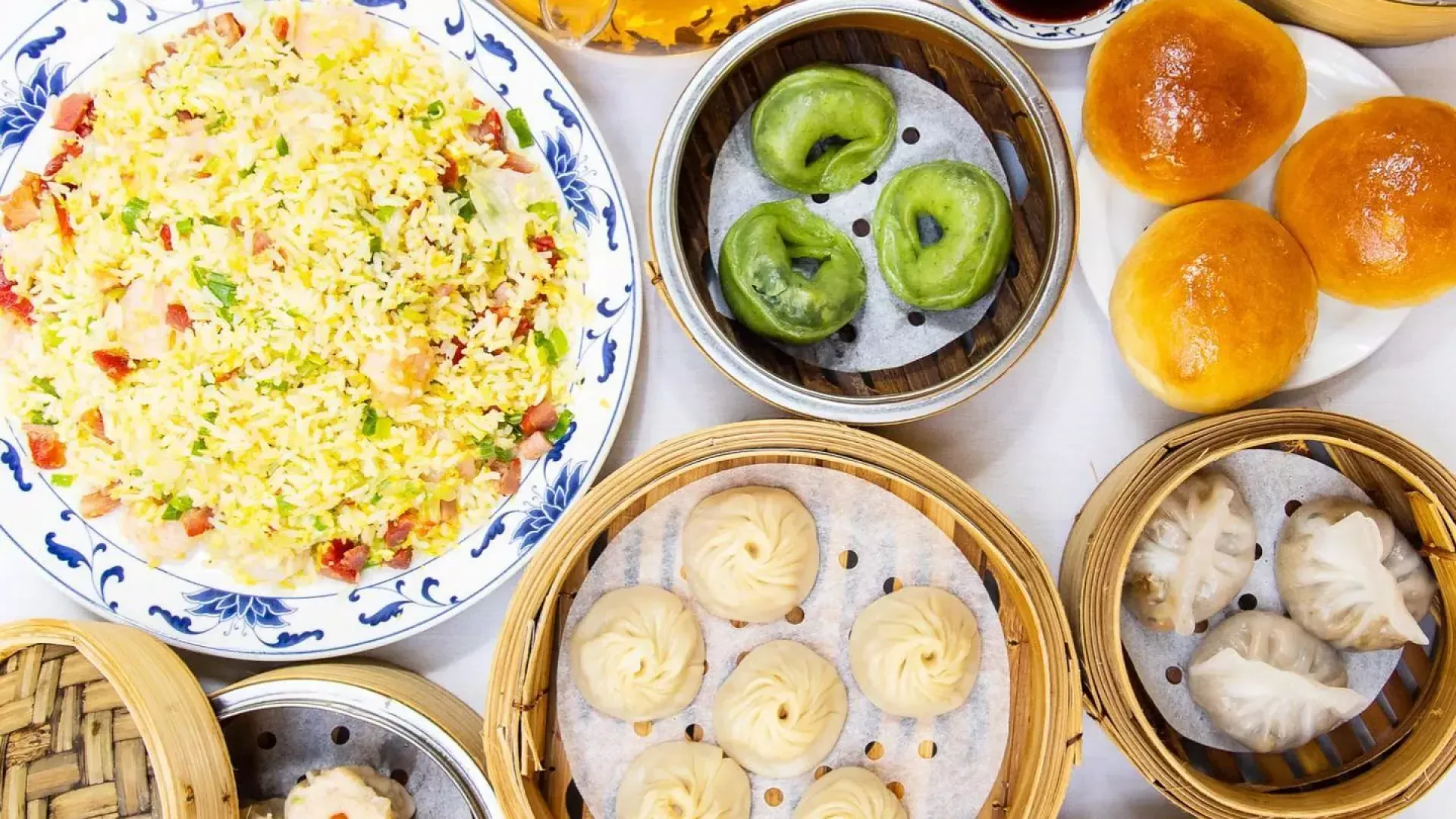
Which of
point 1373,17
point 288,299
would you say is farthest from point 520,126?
point 1373,17

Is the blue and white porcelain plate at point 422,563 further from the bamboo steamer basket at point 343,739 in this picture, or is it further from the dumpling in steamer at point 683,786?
the dumpling in steamer at point 683,786

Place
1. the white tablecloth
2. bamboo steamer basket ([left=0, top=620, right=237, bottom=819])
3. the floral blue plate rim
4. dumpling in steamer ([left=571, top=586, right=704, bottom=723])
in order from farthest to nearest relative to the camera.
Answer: the white tablecloth < the floral blue plate rim < dumpling in steamer ([left=571, top=586, right=704, bottom=723]) < bamboo steamer basket ([left=0, top=620, right=237, bottom=819])

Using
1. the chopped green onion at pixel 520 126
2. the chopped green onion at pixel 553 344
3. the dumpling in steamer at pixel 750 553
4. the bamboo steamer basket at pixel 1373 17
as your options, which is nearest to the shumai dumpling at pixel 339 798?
the dumpling in steamer at pixel 750 553

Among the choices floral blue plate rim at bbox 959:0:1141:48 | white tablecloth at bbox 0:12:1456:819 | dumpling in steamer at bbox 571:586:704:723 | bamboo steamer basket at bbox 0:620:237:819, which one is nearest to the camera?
bamboo steamer basket at bbox 0:620:237:819

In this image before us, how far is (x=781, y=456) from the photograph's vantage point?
5.44 ft

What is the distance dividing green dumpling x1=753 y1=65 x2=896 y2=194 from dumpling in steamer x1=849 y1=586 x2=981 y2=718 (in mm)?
772

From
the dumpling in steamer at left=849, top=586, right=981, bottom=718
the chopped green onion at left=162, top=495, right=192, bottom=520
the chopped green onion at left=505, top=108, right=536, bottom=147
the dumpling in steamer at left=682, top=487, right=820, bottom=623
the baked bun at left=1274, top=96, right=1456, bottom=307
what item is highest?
the chopped green onion at left=505, top=108, right=536, bottom=147

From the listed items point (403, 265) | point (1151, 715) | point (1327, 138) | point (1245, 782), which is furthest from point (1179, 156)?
point (403, 265)

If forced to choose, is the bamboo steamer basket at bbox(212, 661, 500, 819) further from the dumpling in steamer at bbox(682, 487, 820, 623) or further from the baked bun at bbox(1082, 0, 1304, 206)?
the baked bun at bbox(1082, 0, 1304, 206)

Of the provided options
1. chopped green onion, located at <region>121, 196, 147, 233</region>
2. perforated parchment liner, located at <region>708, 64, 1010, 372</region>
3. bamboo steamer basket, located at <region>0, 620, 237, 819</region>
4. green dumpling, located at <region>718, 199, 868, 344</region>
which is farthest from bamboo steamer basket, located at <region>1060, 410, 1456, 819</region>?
chopped green onion, located at <region>121, 196, 147, 233</region>

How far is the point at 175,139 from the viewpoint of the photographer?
1.57 meters

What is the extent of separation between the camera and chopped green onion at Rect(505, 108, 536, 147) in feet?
5.42

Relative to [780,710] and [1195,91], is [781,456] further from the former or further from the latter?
[1195,91]

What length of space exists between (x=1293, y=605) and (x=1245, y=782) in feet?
1.15
